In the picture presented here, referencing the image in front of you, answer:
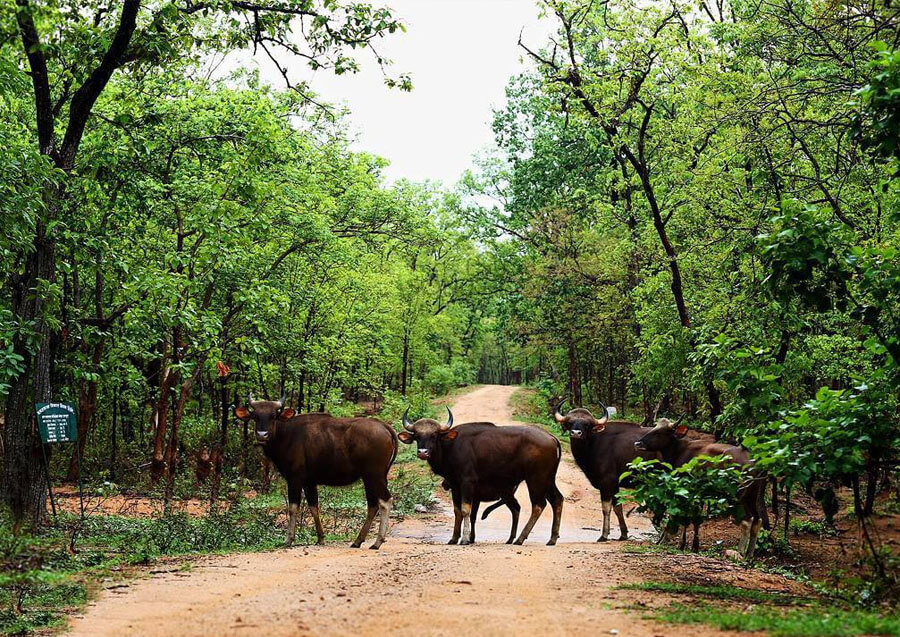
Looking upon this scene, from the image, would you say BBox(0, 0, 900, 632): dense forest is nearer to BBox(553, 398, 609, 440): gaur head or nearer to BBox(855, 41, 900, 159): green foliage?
BBox(855, 41, 900, 159): green foliage

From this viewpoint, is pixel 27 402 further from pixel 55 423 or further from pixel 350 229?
pixel 350 229

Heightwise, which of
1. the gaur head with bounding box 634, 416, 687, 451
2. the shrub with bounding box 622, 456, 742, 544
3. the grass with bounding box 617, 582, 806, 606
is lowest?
the grass with bounding box 617, 582, 806, 606

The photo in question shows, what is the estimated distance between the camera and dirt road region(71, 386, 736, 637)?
648 cm

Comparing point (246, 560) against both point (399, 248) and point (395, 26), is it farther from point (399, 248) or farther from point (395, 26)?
point (399, 248)

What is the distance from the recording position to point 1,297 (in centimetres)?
1538

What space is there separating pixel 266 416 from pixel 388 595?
6.74 metres

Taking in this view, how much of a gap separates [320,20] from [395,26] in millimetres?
1154

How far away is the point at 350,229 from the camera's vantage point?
26938 millimetres

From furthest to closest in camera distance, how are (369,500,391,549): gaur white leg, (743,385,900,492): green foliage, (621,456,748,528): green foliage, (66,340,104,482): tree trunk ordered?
1. (66,340,104,482): tree trunk
2. (369,500,391,549): gaur white leg
3. (621,456,748,528): green foliage
4. (743,385,900,492): green foliage

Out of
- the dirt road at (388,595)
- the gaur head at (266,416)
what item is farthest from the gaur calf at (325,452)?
A: the dirt road at (388,595)

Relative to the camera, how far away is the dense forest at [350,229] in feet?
31.1

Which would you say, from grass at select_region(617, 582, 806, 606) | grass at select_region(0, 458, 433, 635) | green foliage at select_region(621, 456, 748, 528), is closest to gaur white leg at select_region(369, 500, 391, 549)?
grass at select_region(0, 458, 433, 635)

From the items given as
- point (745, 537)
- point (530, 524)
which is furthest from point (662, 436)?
point (530, 524)

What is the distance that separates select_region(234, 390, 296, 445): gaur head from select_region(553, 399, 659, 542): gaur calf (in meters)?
5.54
